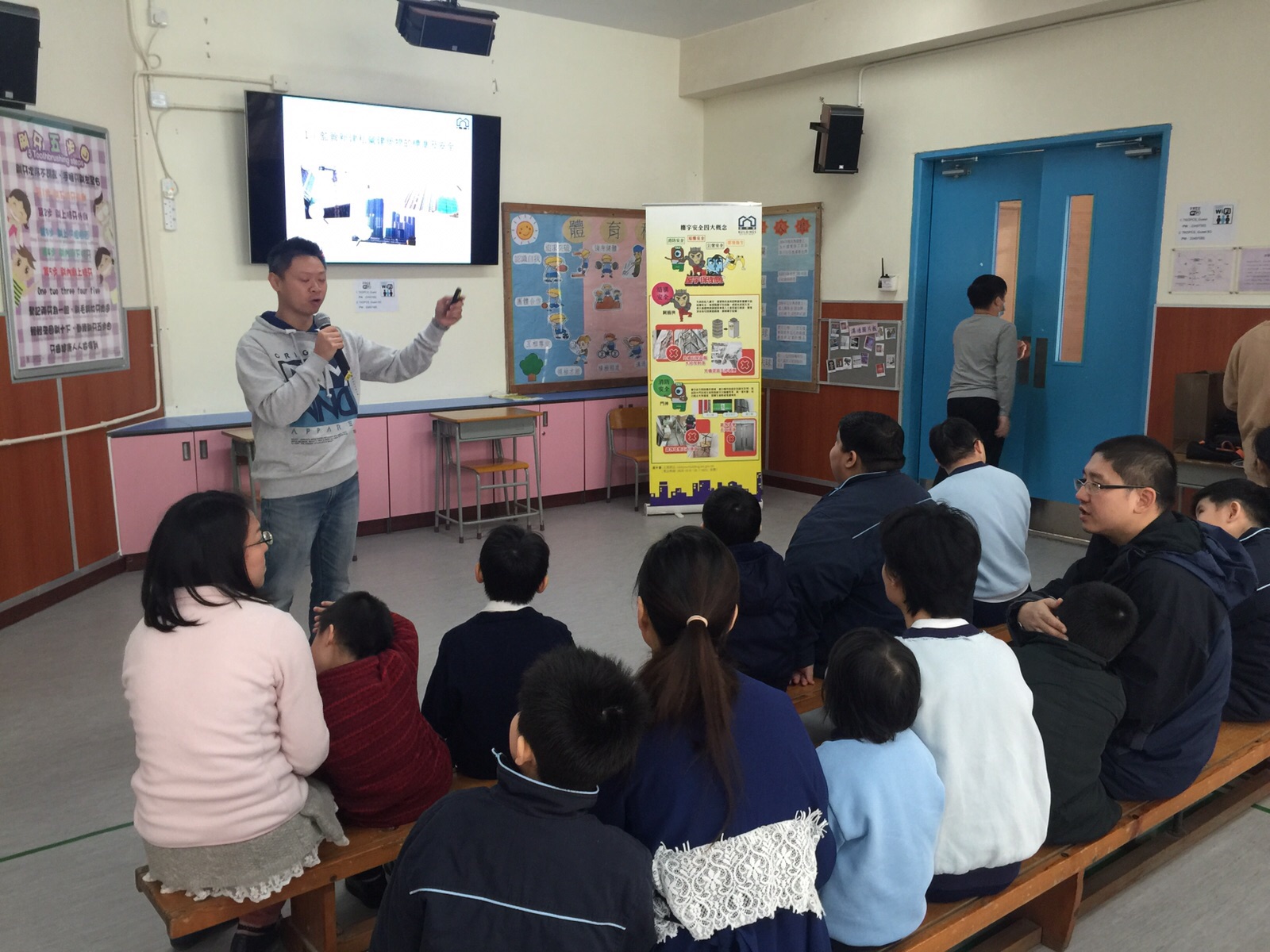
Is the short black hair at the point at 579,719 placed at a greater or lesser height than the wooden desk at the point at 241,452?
greater

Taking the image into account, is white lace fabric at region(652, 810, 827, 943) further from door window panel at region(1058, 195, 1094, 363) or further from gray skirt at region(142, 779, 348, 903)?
door window panel at region(1058, 195, 1094, 363)

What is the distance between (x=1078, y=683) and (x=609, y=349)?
586cm

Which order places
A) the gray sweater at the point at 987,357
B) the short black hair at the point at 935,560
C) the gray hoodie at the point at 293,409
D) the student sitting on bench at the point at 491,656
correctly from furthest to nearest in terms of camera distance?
the gray sweater at the point at 987,357
the gray hoodie at the point at 293,409
the student sitting on bench at the point at 491,656
the short black hair at the point at 935,560

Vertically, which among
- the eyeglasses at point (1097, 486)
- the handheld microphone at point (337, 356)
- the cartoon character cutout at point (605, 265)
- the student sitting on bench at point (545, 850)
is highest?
the cartoon character cutout at point (605, 265)

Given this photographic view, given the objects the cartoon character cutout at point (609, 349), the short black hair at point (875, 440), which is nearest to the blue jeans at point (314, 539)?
the short black hair at point (875, 440)

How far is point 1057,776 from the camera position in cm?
204

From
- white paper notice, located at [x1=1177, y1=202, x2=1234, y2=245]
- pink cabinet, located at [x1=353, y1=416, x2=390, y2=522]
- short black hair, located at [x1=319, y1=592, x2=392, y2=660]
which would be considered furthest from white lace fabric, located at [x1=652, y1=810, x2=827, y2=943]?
pink cabinet, located at [x1=353, y1=416, x2=390, y2=522]

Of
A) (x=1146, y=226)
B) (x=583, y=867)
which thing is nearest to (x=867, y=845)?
(x=583, y=867)

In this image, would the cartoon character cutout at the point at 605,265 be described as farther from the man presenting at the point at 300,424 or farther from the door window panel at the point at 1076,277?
the man presenting at the point at 300,424

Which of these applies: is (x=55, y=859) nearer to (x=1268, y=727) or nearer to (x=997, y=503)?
(x=997, y=503)

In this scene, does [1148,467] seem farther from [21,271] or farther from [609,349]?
[609,349]

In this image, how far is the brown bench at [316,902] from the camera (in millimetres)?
1786

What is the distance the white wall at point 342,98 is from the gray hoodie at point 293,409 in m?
2.48

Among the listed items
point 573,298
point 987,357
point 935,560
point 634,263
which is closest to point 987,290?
point 987,357
